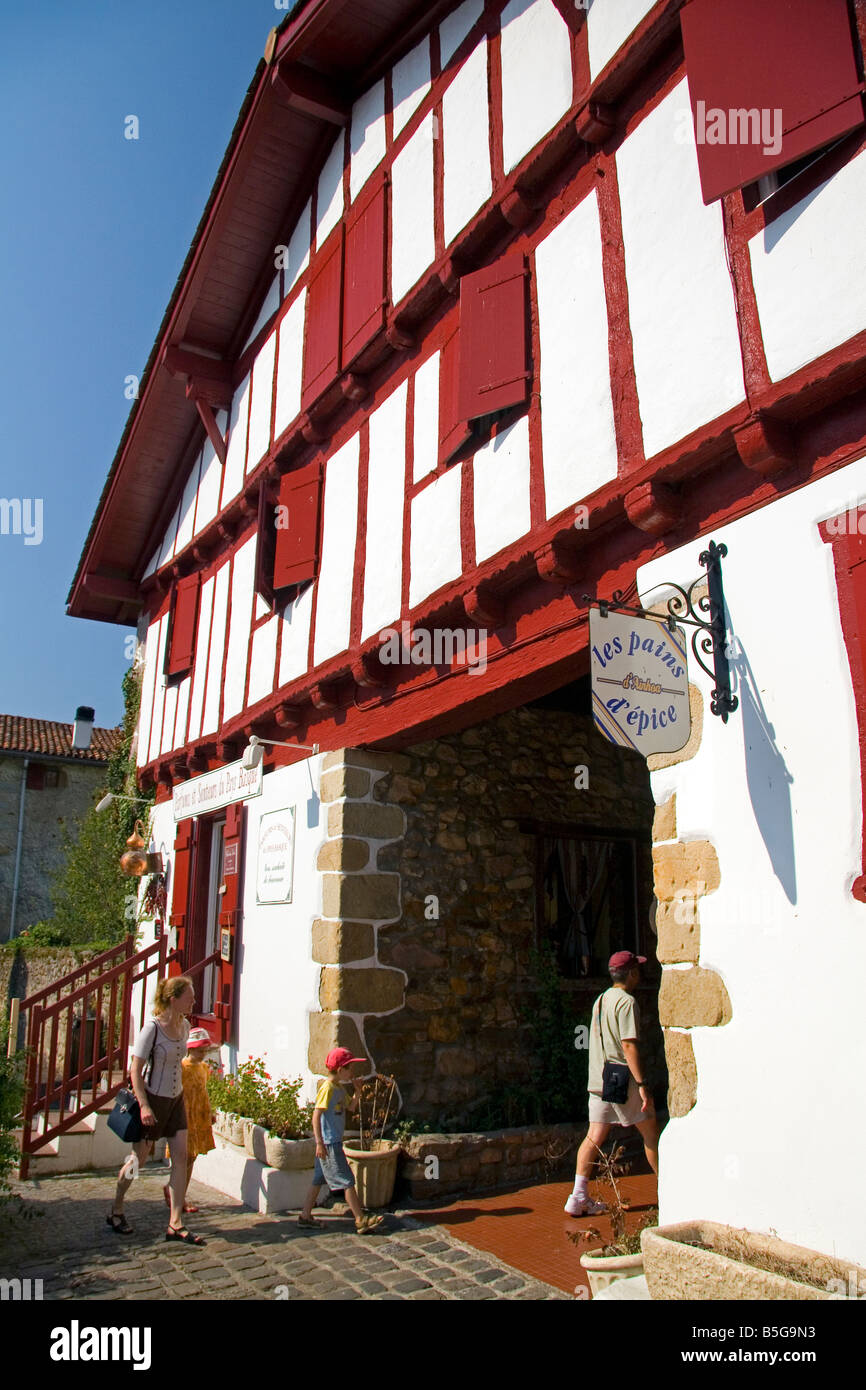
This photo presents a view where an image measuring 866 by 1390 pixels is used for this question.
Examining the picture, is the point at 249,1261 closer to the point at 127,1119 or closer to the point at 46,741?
the point at 127,1119

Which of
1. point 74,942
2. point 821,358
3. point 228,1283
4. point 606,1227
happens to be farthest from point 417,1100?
point 74,942

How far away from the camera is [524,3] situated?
5.87 meters

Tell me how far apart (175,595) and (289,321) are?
11.4ft

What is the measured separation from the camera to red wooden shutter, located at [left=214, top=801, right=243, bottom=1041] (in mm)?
7930

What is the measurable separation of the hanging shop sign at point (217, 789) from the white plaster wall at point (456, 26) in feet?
17.2

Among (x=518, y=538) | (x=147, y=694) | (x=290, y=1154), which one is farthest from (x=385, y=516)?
(x=147, y=694)

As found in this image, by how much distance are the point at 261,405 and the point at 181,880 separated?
4613 mm

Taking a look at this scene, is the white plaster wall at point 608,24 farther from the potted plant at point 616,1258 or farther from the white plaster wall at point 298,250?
the potted plant at point 616,1258

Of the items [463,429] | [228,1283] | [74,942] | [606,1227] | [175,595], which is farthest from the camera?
[74,942]

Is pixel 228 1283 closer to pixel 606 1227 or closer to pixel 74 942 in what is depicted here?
pixel 606 1227

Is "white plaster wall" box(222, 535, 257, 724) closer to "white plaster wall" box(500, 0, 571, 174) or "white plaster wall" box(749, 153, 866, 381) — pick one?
"white plaster wall" box(500, 0, 571, 174)

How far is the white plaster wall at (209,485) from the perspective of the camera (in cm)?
1022

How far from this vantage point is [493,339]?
5535 mm

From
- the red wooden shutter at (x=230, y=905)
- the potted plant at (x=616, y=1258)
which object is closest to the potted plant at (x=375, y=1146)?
the potted plant at (x=616, y=1258)
